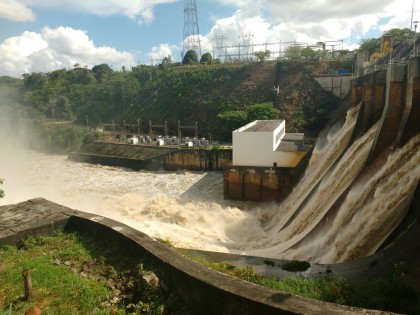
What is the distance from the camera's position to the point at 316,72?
157ft

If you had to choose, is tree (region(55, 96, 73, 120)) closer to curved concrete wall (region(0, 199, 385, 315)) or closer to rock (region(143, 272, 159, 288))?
curved concrete wall (region(0, 199, 385, 315))

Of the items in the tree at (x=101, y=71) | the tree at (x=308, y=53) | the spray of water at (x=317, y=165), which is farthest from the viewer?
the tree at (x=101, y=71)

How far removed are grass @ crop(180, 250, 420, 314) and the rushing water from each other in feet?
10.2

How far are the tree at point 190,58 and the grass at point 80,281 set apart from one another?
212 ft

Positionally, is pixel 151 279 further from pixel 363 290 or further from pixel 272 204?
pixel 272 204

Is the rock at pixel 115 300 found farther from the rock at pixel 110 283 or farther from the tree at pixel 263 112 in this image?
the tree at pixel 263 112

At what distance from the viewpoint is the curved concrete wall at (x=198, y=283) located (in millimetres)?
5652

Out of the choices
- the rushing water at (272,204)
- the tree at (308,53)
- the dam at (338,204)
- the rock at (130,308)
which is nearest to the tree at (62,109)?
the rushing water at (272,204)

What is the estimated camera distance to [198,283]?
21.9 ft

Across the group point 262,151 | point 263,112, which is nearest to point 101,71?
point 263,112

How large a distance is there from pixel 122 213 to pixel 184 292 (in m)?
16.2

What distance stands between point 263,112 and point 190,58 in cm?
3428

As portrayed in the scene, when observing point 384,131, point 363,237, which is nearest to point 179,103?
point 384,131

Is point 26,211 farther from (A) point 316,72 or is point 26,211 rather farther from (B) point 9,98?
(B) point 9,98
